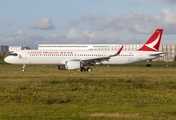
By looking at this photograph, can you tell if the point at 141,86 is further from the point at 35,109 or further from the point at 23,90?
the point at 35,109

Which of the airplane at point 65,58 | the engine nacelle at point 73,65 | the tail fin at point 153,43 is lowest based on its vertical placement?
the engine nacelle at point 73,65

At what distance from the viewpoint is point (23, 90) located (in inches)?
851

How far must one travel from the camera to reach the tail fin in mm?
56438

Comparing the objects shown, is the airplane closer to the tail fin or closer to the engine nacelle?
the engine nacelle

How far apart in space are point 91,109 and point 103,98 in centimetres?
362

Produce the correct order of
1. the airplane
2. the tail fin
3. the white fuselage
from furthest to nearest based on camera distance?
the tail fin
the white fuselage
the airplane

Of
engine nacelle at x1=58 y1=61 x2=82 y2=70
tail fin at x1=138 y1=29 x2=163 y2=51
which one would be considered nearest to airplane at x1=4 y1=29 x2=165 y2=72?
engine nacelle at x1=58 y1=61 x2=82 y2=70

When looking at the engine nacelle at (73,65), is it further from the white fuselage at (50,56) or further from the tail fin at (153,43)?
the tail fin at (153,43)

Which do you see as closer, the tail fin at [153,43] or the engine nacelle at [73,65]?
the engine nacelle at [73,65]

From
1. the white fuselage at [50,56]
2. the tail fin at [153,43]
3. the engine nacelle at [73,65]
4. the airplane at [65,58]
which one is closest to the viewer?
the engine nacelle at [73,65]

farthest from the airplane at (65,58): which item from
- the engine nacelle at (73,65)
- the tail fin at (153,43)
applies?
Result: the tail fin at (153,43)

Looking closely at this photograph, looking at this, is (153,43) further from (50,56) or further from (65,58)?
(50,56)

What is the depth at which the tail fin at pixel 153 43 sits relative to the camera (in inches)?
2222

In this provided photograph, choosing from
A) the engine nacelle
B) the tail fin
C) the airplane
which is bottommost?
the engine nacelle
